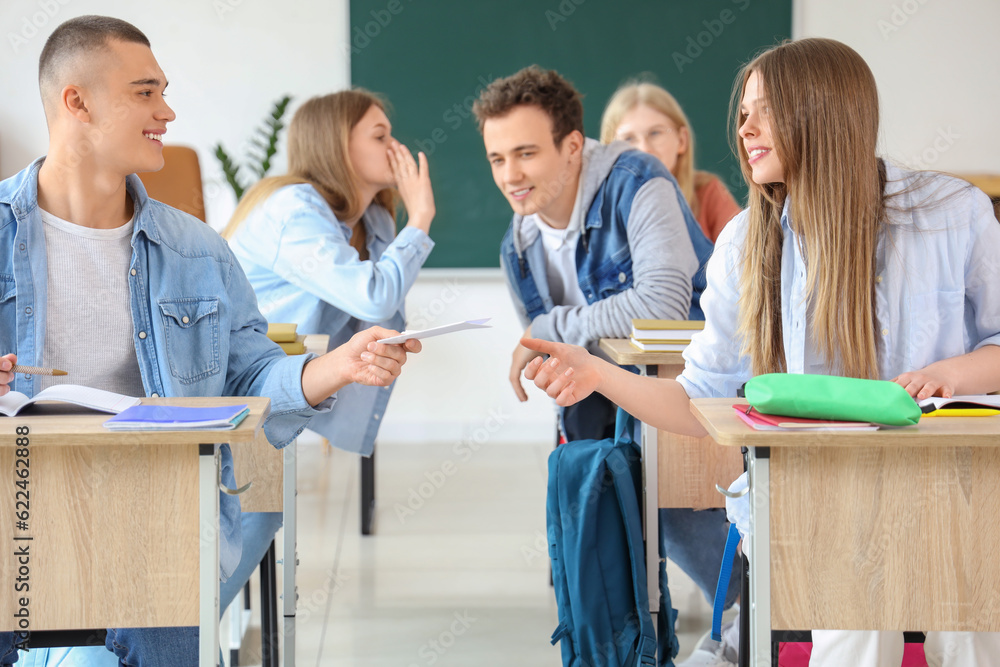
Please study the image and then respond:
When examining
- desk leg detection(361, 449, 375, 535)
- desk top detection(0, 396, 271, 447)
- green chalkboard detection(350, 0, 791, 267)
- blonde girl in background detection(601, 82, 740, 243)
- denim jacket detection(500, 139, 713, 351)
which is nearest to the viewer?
→ desk top detection(0, 396, 271, 447)

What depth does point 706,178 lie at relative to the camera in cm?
361

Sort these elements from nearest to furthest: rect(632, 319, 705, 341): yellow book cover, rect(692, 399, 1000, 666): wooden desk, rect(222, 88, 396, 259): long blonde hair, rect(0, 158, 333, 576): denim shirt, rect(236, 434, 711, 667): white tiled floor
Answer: rect(692, 399, 1000, 666): wooden desk, rect(0, 158, 333, 576): denim shirt, rect(632, 319, 705, 341): yellow book cover, rect(236, 434, 711, 667): white tiled floor, rect(222, 88, 396, 259): long blonde hair

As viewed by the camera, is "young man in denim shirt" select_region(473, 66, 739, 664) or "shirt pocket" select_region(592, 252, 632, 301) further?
"shirt pocket" select_region(592, 252, 632, 301)

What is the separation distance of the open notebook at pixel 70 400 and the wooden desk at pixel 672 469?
3.69 ft

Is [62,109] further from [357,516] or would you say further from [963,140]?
[963,140]

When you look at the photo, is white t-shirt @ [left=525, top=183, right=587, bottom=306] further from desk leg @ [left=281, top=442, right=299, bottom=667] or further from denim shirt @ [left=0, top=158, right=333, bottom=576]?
denim shirt @ [left=0, top=158, right=333, bottom=576]

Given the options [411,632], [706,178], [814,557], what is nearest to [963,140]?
[706,178]

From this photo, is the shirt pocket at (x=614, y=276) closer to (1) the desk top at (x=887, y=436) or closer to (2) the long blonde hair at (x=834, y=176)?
(2) the long blonde hair at (x=834, y=176)

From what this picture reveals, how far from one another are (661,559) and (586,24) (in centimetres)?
313

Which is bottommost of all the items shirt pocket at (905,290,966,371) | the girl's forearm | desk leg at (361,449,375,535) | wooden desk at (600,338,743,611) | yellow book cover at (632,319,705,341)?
desk leg at (361,449,375,535)

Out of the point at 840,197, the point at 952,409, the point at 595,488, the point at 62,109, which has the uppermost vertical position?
the point at 62,109

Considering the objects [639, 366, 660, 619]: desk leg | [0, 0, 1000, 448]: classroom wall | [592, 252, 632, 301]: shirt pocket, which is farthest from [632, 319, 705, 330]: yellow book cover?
[0, 0, 1000, 448]: classroom wall

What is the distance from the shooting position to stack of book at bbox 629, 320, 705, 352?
80.9 inches

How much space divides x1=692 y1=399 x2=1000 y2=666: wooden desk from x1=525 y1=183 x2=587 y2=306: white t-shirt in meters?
1.47
